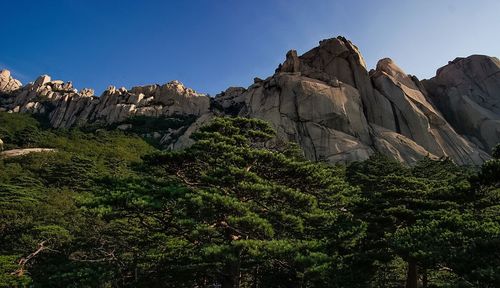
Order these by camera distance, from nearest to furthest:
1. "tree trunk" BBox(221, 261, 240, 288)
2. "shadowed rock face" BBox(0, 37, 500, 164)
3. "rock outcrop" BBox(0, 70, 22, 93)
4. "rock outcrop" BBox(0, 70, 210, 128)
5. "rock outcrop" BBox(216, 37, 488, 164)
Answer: "tree trunk" BBox(221, 261, 240, 288)
"rock outcrop" BBox(216, 37, 488, 164)
"shadowed rock face" BBox(0, 37, 500, 164)
"rock outcrop" BBox(0, 70, 210, 128)
"rock outcrop" BBox(0, 70, 22, 93)

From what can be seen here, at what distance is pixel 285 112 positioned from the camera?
53531 millimetres

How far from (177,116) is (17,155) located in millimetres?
34408

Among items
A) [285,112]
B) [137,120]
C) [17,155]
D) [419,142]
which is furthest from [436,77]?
[17,155]

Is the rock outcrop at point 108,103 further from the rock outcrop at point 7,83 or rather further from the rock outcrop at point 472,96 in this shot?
the rock outcrop at point 472,96

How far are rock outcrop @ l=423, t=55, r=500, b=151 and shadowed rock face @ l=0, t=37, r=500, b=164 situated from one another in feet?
0.42

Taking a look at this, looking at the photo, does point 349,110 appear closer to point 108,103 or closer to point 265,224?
point 265,224

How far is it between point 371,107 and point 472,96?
18.8 metres

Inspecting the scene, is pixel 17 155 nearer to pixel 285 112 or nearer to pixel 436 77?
pixel 285 112

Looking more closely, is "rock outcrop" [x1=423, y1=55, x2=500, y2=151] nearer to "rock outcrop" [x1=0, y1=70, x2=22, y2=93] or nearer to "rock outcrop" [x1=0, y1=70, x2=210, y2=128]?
"rock outcrop" [x1=0, y1=70, x2=210, y2=128]

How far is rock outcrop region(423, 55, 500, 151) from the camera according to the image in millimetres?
58000

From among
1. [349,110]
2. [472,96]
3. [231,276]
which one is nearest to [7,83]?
[349,110]

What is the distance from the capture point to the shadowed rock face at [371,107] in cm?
5050

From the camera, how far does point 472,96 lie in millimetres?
63219

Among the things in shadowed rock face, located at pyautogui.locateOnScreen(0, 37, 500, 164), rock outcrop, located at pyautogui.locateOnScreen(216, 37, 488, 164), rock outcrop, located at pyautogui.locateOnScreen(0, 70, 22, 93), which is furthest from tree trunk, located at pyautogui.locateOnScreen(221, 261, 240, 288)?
rock outcrop, located at pyautogui.locateOnScreen(0, 70, 22, 93)
